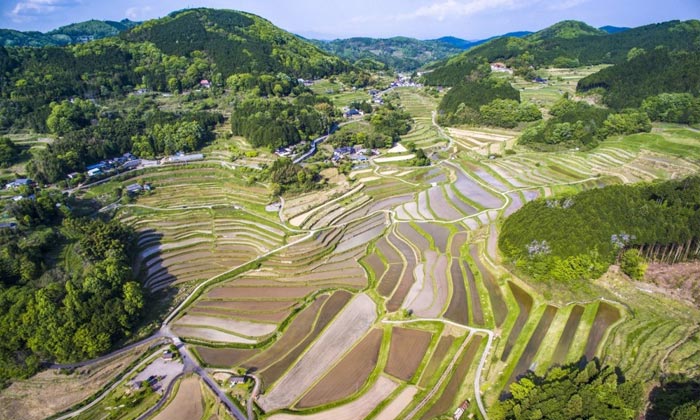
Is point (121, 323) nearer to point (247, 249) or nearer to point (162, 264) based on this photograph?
point (162, 264)

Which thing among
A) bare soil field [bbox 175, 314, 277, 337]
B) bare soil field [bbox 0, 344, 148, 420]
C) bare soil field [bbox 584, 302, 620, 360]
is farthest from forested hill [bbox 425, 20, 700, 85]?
bare soil field [bbox 0, 344, 148, 420]

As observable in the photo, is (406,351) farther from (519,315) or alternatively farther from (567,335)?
(567,335)

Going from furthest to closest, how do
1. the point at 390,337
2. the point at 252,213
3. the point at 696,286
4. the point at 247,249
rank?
1. the point at 252,213
2. the point at 247,249
3. the point at 696,286
4. the point at 390,337

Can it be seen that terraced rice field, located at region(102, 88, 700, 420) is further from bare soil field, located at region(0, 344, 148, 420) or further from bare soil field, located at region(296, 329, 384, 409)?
bare soil field, located at region(0, 344, 148, 420)

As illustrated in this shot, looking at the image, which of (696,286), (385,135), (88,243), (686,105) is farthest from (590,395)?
(686,105)

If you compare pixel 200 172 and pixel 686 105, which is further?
pixel 686 105

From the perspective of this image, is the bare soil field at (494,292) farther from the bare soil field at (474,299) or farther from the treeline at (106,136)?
the treeline at (106,136)
